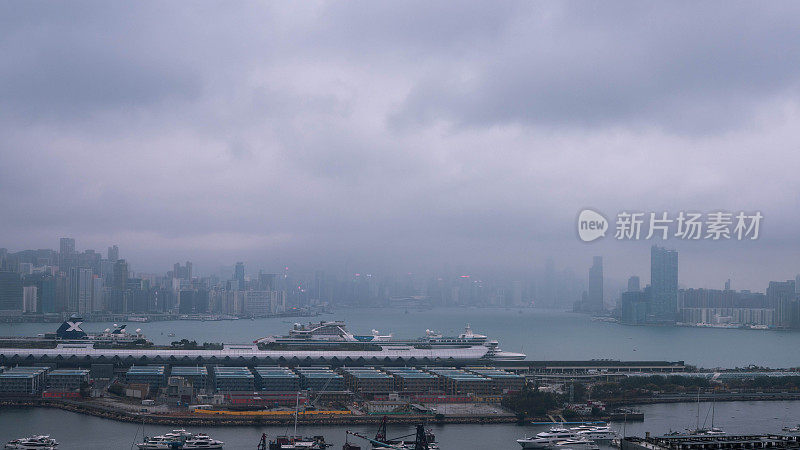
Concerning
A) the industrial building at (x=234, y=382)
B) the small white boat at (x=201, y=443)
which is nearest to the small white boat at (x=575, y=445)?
the small white boat at (x=201, y=443)

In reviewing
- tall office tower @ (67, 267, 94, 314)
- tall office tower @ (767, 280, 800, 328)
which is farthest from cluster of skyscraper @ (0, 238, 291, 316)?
tall office tower @ (767, 280, 800, 328)

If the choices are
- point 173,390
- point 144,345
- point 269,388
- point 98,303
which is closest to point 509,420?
point 269,388

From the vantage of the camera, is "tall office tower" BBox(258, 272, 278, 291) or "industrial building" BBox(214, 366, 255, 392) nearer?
"industrial building" BBox(214, 366, 255, 392)

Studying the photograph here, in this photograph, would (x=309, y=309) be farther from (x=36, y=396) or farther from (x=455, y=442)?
(x=455, y=442)

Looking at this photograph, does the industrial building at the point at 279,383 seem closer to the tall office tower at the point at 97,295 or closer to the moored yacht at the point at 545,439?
the moored yacht at the point at 545,439

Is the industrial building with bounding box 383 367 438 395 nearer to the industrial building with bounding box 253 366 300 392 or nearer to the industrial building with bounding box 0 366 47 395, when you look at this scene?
the industrial building with bounding box 253 366 300 392

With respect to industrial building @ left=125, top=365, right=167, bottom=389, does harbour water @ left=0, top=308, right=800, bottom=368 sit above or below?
below

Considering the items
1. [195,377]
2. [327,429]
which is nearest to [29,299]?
[195,377]
